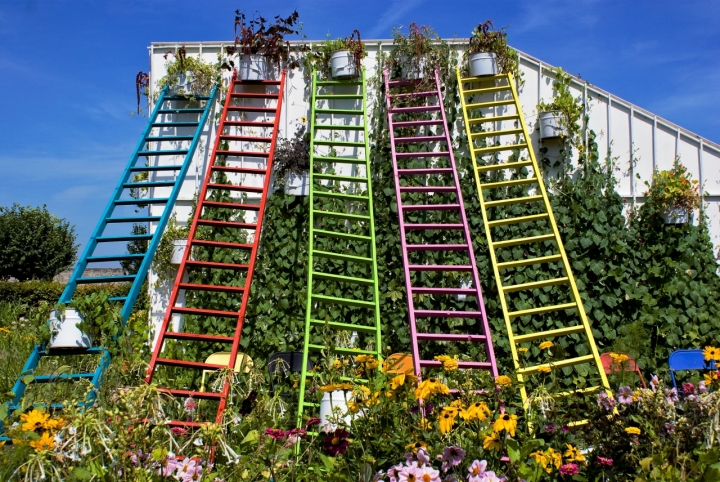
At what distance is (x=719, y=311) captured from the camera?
5.57 meters

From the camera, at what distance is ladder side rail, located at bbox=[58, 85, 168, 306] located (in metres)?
4.69

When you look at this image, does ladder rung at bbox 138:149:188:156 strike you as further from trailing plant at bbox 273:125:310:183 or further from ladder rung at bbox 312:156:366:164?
ladder rung at bbox 312:156:366:164

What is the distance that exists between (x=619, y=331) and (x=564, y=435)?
110 inches

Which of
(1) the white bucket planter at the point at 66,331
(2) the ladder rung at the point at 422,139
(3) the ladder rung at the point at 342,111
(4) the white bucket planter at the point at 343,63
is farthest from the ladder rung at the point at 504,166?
(1) the white bucket planter at the point at 66,331

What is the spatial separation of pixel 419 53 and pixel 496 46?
72cm

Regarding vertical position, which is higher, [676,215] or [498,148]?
[498,148]

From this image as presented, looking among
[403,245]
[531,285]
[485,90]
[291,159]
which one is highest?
[485,90]

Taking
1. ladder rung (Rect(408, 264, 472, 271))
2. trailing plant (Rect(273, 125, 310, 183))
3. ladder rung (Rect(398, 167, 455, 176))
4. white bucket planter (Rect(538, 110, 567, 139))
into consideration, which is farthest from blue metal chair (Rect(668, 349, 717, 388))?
trailing plant (Rect(273, 125, 310, 183))

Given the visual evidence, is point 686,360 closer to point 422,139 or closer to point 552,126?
point 552,126

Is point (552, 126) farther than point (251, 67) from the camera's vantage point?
No

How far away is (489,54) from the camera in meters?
5.82

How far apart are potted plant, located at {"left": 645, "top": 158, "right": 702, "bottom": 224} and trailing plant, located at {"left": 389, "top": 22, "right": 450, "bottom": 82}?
7.31 ft

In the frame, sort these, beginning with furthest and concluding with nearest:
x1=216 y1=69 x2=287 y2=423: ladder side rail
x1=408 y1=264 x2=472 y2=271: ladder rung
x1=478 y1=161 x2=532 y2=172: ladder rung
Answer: x1=478 y1=161 x2=532 y2=172: ladder rung
x1=408 y1=264 x2=472 y2=271: ladder rung
x1=216 y1=69 x2=287 y2=423: ladder side rail

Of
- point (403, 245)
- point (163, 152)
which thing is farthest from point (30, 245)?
point (403, 245)
